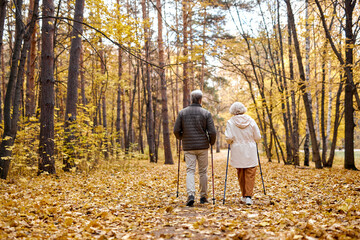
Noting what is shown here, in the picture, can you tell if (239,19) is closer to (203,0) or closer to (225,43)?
(225,43)

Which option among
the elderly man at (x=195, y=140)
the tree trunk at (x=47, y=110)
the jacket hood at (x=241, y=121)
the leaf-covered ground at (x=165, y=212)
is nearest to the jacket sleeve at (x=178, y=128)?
the elderly man at (x=195, y=140)

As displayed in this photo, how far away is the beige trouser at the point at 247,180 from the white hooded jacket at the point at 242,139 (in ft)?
0.50

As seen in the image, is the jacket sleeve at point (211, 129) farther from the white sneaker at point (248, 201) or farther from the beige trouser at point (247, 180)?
the white sneaker at point (248, 201)

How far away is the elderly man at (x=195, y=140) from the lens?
5480 mm

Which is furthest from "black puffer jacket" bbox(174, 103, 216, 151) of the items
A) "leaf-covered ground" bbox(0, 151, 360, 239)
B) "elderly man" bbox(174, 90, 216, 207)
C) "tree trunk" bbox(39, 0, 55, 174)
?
"tree trunk" bbox(39, 0, 55, 174)

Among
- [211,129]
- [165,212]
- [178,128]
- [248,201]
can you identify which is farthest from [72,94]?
[248,201]

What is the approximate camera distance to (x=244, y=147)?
5.54 m

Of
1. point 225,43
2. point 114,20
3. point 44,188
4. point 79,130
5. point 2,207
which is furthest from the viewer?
point 225,43

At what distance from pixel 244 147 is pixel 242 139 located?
6.9 inches

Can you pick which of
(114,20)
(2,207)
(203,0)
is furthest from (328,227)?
(203,0)

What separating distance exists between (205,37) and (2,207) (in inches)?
611

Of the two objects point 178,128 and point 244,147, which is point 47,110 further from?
point 244,147

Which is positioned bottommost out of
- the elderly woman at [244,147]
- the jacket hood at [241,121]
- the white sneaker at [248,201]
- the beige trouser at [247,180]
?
the white sneaker at [248,201]

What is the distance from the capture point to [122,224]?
4117 mm
